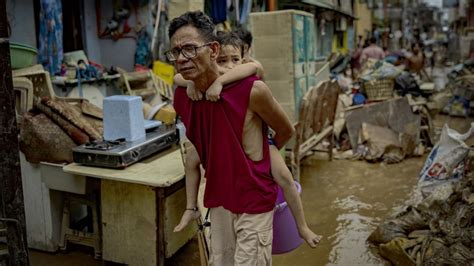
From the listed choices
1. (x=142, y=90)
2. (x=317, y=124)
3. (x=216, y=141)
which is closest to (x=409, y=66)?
(x=317, y=124)

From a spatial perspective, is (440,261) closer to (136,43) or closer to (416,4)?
(136,43)

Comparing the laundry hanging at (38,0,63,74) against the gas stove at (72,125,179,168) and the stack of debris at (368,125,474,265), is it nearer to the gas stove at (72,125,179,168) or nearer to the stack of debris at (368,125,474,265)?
the gas stove at (72,125,179,168)

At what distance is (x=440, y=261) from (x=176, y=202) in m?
2.08

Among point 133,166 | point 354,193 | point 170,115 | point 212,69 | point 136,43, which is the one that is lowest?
point 354,193

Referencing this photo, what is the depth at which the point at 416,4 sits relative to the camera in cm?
4184

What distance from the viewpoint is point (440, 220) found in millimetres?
3891

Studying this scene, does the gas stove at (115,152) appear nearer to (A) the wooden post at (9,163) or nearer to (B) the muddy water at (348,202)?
(A) the wooden post at (9,163)

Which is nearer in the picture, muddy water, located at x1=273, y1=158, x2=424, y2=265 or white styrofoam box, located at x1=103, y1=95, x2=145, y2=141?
white styrofoam box, located at x1=103, y1=95, x2=145, y2=141

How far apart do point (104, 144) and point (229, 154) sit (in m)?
1.88

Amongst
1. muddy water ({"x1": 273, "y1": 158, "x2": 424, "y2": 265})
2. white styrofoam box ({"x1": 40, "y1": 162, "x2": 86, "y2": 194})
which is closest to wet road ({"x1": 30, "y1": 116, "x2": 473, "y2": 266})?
muddy water ({"x1": 273, "y1": 158, "x2": 424, "y2": 265})

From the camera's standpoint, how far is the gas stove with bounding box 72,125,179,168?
3.69 metres

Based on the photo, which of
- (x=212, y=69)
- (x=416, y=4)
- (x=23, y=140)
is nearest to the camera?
(x=212, y=69)

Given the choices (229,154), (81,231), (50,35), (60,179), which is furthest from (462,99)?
(229,154)

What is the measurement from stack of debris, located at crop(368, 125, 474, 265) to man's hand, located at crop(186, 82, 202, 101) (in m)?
2.29
